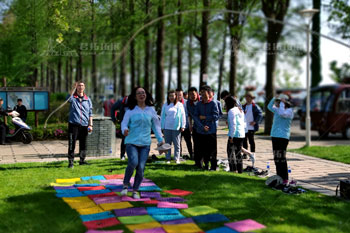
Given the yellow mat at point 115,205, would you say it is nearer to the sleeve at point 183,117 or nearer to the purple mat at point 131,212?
the purple mat at point 131,212

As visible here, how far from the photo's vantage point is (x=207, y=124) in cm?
921

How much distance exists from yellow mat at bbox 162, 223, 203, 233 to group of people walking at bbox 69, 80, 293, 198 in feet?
4.85

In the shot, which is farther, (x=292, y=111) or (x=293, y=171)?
(x=293, y=171)

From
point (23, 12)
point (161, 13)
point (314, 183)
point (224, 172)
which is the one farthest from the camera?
point (161, 13)

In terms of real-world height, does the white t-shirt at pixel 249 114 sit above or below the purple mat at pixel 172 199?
above

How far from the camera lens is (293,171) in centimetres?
949

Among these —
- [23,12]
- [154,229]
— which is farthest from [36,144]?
[154,229]

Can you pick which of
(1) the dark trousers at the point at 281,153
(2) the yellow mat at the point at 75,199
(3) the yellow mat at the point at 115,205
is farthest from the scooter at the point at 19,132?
(1) the dark trousers at the point at 281,153

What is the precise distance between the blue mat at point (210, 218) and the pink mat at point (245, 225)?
21 centimetres

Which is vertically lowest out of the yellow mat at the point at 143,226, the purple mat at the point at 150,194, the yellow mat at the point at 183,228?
the yellow mat at the point at 183,228

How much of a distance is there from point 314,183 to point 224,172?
187 cm

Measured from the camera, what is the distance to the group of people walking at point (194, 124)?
6.72 meters

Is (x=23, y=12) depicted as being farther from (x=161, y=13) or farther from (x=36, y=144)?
(x=161, y=13)

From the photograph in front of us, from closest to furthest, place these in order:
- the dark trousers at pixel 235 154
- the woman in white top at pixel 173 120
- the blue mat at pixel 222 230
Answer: the blue mat at pixel 222 230 → the dark trousers at pixel 235 154 → the woman in white top at pixel 173 120
